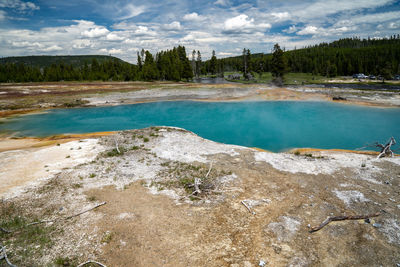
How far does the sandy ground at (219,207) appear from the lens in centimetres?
686

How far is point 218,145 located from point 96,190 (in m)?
9.73

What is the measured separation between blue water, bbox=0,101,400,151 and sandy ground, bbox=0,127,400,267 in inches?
351

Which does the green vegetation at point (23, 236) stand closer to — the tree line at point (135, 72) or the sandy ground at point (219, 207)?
the sandy ground at point (219, 207)

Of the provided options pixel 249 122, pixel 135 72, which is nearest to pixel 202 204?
pixel 249 122

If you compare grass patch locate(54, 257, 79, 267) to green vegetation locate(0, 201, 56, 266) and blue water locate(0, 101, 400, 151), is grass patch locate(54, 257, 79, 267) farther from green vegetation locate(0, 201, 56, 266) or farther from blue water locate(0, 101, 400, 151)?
blue water locate(0, 101, 400, 151)

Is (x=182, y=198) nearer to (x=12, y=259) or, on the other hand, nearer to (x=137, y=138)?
(x=12, y=259)

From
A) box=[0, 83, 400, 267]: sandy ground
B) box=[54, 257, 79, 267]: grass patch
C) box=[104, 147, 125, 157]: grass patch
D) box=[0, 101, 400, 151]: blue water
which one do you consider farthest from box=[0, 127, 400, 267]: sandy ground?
box=[0, 101, 400, 151]: blue water

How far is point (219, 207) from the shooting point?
30.4ft

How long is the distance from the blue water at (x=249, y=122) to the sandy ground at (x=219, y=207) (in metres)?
8.92

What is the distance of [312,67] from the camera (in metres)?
106

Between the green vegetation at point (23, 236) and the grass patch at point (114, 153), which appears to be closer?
the green vegetation at point (23, 236)

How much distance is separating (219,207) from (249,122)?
23.6 metres

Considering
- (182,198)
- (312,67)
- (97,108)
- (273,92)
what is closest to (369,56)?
(312,67)

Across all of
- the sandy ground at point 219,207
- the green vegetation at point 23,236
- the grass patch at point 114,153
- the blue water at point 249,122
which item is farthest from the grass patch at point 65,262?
the blue water at point 249,122
